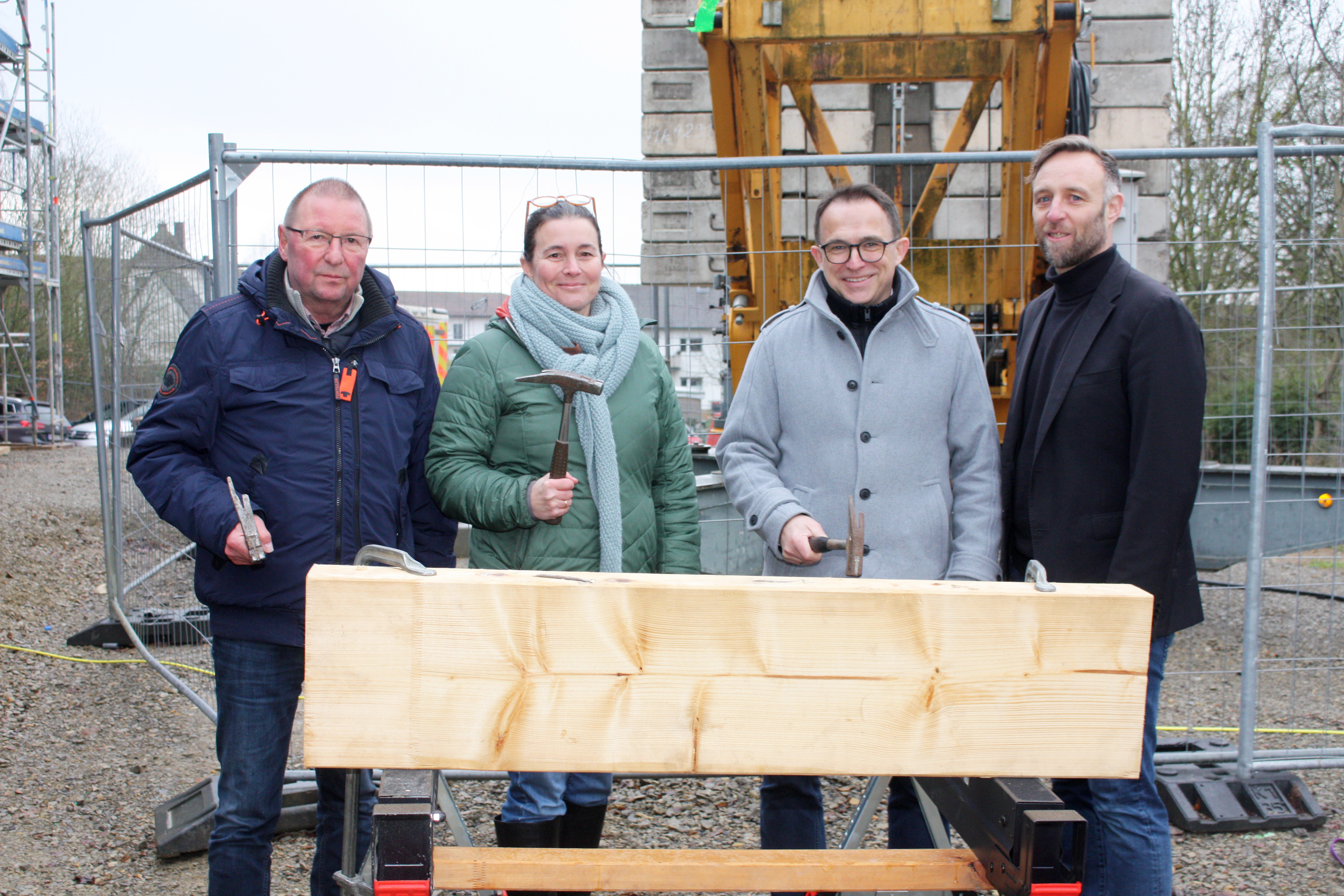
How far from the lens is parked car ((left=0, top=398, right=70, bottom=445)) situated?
17.6 metres

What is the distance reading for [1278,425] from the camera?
502 cm

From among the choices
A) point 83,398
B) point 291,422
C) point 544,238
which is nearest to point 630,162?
point 544,238

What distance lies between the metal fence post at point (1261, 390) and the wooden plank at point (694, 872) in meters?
2.29

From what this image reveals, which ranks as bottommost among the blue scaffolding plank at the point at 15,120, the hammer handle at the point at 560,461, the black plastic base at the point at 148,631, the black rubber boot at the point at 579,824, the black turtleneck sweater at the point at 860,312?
the black plastic base at the point at 148,631

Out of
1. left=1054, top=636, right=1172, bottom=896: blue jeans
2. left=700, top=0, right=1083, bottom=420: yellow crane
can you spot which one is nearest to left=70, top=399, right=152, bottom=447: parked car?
left=700, top=0, right=1083, bottom=420: yellow crane

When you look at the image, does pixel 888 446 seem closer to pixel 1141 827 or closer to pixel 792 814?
pixel 792 814

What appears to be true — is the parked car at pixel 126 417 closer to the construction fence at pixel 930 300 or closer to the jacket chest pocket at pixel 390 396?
the construction fence at pixel 930 300

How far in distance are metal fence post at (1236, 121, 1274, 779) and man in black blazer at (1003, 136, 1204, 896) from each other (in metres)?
1.31

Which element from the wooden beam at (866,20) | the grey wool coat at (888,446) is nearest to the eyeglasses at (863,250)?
the grey wool coat at (888,446)

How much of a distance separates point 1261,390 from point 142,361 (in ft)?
17.4

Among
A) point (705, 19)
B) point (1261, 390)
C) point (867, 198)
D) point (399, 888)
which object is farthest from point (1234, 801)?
point (705, 19)

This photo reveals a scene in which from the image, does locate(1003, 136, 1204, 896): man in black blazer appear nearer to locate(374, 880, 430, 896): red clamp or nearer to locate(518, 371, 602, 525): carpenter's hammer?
locate(518, 371, 602, 525): carpenter's hammer

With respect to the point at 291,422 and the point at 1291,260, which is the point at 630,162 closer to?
the point at 291,422

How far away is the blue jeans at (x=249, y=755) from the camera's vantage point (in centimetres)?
231
